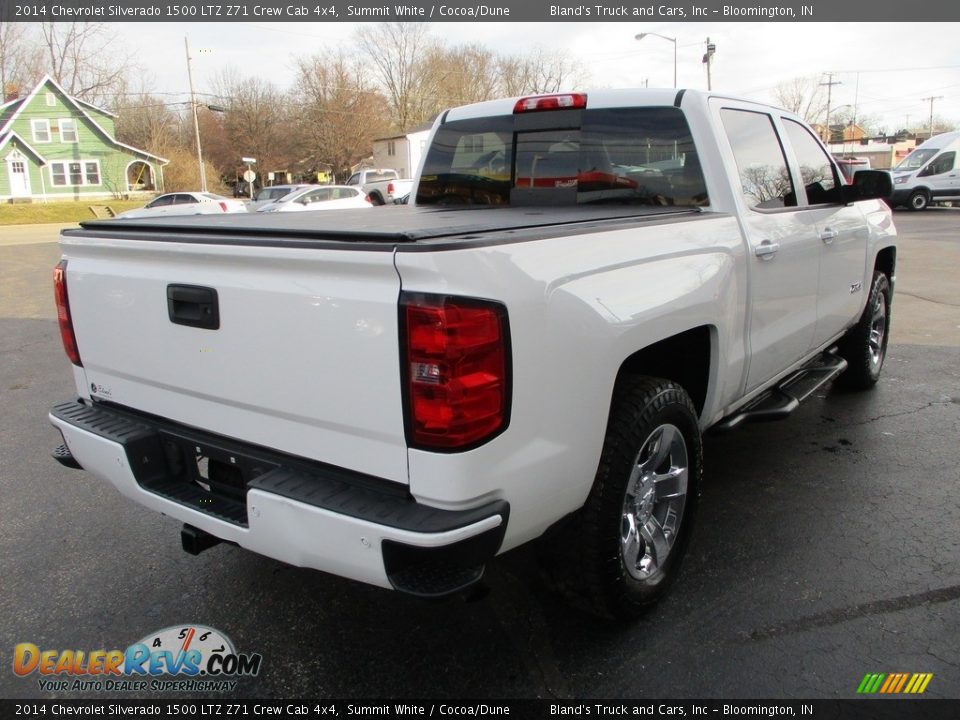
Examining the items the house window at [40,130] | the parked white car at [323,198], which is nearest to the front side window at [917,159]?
the parked white car at [323,198]

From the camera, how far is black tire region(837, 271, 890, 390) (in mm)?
5379

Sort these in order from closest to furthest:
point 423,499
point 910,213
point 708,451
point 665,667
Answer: point 423,499 → point 665,667 → point 708,451 → point 910,213

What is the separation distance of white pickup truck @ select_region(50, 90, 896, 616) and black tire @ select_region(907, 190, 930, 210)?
2696cm

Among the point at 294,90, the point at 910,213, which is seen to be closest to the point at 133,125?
the point at 294,90

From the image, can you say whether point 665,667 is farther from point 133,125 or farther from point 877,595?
point 133,125

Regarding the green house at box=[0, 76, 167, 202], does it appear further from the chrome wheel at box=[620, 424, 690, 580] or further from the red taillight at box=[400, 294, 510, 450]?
the red taillight at box=[400, 294, 510, 450]

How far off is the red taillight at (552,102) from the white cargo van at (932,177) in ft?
86.5

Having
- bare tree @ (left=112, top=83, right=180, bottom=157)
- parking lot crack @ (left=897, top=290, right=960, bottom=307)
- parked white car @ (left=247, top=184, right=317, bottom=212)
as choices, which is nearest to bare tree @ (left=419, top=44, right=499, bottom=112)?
bare tree @ (left=112, top=83, right=180, bottom=157)

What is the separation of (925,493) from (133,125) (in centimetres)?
7249

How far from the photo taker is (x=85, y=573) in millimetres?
3273

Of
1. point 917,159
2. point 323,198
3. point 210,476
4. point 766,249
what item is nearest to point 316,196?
point 323,198

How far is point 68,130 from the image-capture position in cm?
4916

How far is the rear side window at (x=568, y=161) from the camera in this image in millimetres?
3535

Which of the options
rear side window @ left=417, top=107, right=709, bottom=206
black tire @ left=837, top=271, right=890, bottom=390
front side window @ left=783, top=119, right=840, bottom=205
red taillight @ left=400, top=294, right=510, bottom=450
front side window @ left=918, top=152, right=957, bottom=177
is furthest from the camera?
front side window @ left=918, top=152, right=957, bottom=177
